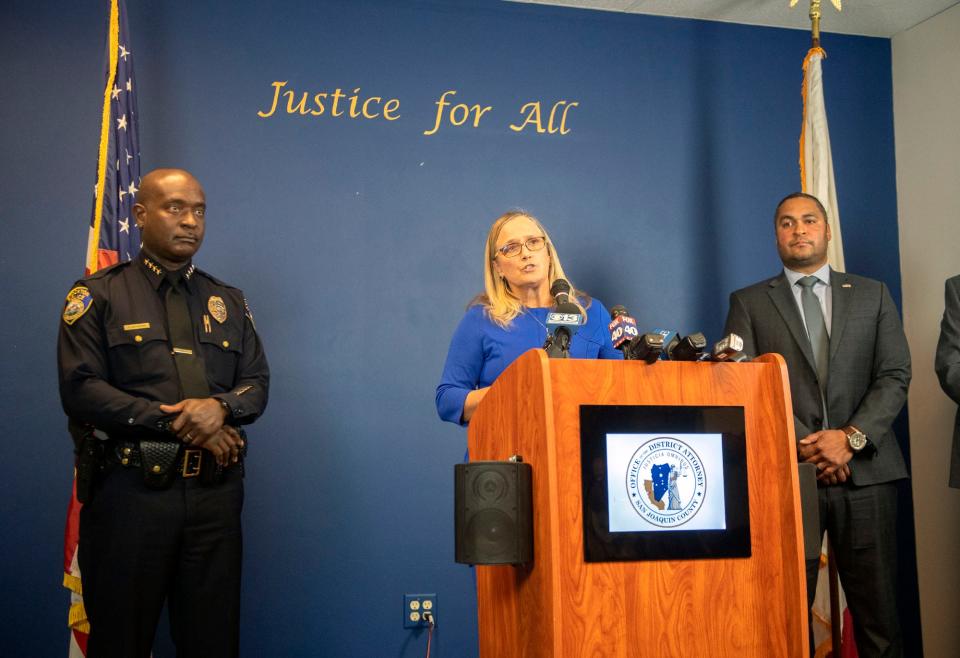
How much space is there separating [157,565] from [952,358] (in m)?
2.87

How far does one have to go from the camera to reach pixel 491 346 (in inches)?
107

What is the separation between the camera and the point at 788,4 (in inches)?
170

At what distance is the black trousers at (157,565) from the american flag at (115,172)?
534 mm

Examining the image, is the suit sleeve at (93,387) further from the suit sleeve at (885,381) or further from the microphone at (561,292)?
the suit sleeve at (885,381)

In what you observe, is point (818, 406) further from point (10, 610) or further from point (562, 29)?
point (10, 610)

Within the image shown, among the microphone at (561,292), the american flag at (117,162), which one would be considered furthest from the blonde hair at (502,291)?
the american flag at (117,162)

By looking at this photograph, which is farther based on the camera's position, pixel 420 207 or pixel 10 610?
pixel 420 207

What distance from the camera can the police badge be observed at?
2.97m

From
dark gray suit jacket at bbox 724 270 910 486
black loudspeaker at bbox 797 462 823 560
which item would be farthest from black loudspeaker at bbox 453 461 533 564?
dark gray suit jacket at bbox 724 270 910 486

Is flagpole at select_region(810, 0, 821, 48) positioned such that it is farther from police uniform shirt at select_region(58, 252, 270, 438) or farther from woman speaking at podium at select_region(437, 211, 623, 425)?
police uniform shirt at select_region(58, 252, 270, 438)

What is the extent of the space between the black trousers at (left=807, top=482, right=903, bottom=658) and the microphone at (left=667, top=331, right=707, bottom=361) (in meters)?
1.53

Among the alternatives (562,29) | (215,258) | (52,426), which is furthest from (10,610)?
(562,29)

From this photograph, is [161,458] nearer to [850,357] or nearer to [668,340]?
[668,340]

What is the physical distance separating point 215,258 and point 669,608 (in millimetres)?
2739
